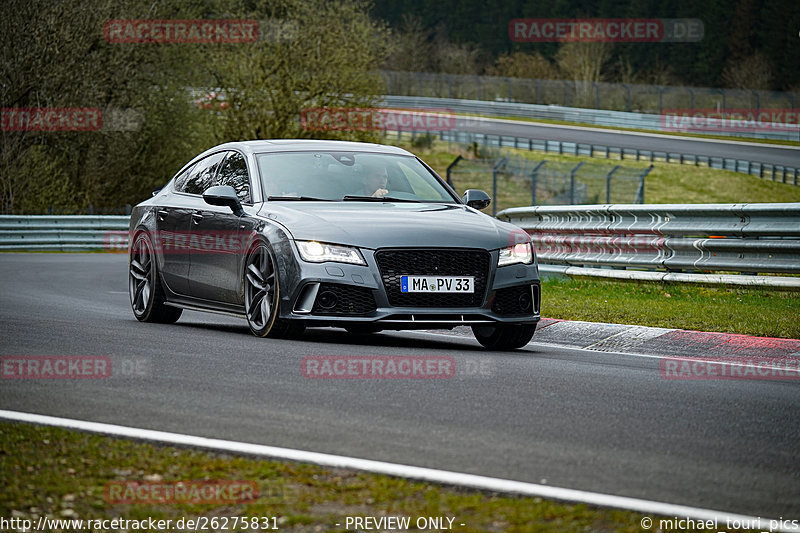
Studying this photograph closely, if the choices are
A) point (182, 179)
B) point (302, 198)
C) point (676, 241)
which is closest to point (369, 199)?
point (302, 198)

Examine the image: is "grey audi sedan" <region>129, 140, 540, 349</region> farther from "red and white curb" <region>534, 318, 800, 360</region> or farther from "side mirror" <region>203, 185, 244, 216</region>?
"red and white curb" <region>534, 318, 800, 360</region>

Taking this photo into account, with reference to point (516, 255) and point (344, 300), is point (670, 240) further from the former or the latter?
point (344, 300)

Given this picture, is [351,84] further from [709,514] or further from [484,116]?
[709,514]

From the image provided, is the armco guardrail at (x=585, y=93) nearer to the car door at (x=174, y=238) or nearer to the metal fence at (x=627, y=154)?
the metal fence at (x=627, y=154)

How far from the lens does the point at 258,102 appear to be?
42781 mm

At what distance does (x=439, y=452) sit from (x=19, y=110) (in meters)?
33.2

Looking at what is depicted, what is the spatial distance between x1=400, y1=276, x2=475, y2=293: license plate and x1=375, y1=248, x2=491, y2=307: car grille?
1.1 inches

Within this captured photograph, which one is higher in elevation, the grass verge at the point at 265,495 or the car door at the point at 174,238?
the grass verge at the point at 265,495

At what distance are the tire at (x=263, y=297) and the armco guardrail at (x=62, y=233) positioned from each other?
22467 millimetres

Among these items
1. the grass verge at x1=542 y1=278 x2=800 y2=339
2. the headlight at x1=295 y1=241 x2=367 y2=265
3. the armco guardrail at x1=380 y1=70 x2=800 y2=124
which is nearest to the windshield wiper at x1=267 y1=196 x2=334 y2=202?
the headlight at x1=295 y1=241 x2=367 y2=265

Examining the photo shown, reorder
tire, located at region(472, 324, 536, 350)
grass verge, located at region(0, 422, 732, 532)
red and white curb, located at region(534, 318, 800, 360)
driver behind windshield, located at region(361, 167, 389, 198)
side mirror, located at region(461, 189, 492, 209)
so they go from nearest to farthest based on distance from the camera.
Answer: grass verge, located at region(0, 422, 732, 532)
red and white curb, located at region(534, 318, 800, 360)
tire, located at region(472, 324, 536, 350)
driver behind windshield, located at region(361, 167, 389, 198)
side mirror, located at region(461, 189, 492, 209)

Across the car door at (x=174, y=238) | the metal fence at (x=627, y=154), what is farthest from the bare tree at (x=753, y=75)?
the car door at (x=174, y=238)

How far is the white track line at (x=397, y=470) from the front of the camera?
4.72m

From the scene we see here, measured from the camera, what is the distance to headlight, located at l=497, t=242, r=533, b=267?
32.4 ft
